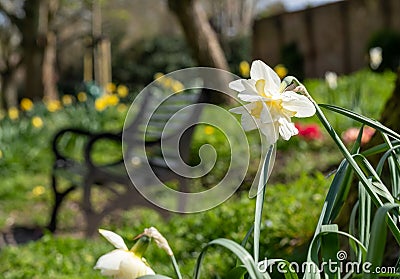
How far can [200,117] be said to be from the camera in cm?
403

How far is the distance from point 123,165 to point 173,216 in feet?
2.69

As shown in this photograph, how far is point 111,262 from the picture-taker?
881 mm

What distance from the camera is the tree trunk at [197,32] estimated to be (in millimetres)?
8492

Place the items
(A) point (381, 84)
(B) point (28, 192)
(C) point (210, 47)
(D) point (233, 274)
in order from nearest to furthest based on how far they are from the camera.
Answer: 1. (D) point (233, 274)
2. (B) point (28, 192)
3. (A) point (381, 84)
4. (C) point (210, 47)

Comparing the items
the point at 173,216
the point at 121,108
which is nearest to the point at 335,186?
the point at 173,216

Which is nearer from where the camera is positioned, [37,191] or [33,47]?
[37,191]

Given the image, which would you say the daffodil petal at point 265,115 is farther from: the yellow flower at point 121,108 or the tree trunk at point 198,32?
the tree trunk at point 198,32

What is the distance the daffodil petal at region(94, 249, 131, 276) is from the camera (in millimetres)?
873

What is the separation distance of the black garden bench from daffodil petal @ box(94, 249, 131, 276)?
2.79 m

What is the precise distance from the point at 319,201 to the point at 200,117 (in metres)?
1.61

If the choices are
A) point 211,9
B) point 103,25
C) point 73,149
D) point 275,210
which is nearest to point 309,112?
point 275,210

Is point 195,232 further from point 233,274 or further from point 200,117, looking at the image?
point 233,274

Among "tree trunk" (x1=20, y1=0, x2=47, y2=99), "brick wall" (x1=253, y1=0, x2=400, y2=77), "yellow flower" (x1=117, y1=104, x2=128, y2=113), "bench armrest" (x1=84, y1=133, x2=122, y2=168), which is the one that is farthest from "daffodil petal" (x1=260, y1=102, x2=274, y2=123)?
"tree trunk" (x1=20, y1=0, x2=47, y2=99)

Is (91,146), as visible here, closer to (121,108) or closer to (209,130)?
(209,130)
